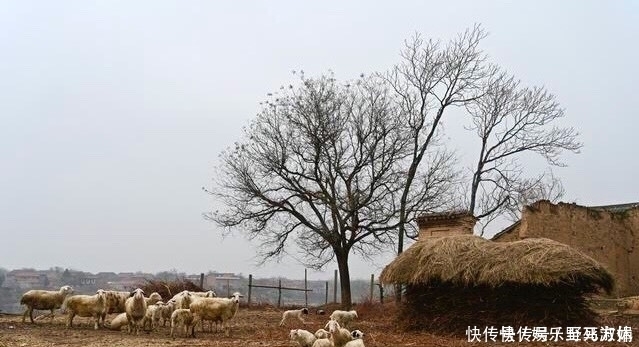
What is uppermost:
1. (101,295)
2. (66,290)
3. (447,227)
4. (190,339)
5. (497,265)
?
(447,227)

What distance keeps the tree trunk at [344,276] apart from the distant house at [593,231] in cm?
697

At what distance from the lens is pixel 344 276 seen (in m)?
28.8

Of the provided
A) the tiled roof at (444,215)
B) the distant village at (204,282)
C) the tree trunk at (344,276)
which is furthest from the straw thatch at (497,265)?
the distant village at (204,282)

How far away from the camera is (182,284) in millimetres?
30844

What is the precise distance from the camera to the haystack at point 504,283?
15.4 meters

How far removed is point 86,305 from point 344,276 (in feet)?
46.2

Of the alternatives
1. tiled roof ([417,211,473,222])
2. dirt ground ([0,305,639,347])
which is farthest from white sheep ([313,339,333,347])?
tiled roof ([417,211,473,222])

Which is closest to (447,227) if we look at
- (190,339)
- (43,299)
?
(190,339)

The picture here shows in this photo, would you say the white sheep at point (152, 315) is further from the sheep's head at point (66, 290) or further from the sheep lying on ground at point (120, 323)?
the sheep's head at point (66, 290)

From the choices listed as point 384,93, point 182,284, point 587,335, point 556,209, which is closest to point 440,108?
point 384,93

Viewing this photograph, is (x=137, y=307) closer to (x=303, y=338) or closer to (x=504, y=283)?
(x=303, y=338)

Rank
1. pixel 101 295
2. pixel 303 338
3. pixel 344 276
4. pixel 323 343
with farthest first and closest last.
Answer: pixel 344 276 < pixel 101 295 < pixel 303 338 < pixel 323 343

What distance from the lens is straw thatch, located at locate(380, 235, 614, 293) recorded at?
602 inches

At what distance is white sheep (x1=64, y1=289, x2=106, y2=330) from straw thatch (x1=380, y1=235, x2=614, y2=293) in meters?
7.83
